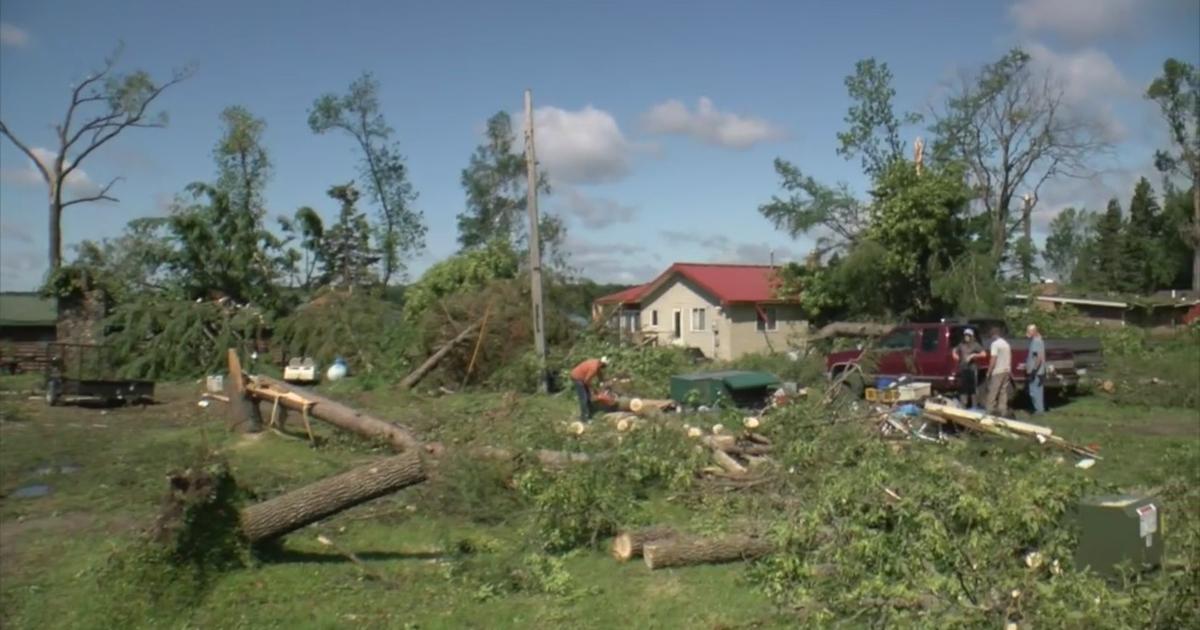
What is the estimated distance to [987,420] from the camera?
13.8 metres

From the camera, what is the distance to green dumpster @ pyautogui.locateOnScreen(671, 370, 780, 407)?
55.9 ft

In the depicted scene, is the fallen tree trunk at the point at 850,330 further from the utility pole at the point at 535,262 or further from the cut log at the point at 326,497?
the cut log at the point at 326,497

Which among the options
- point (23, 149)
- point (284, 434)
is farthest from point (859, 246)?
point (23, 149)

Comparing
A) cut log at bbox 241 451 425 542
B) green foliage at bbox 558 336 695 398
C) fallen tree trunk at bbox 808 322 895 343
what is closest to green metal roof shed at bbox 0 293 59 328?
green foliage at bbox 558 336 695 398

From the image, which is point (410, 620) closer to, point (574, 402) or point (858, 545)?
point (858, 545)

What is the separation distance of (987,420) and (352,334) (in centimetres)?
1859

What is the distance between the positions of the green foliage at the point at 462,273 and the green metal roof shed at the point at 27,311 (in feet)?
47.0

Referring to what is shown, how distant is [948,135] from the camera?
45500 mm

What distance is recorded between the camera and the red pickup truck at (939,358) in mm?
19047

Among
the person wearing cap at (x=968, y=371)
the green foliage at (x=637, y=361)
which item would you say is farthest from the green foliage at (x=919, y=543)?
the green foliage at (x=637, y=361)

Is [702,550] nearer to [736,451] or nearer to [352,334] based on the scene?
[736,451]

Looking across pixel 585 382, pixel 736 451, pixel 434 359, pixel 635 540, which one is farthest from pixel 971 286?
pixel 635 540

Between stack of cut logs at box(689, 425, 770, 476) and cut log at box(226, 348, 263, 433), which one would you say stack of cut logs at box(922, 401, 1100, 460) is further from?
cut log at box(226, 348, 263, 433)

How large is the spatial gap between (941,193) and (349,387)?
726 inches
